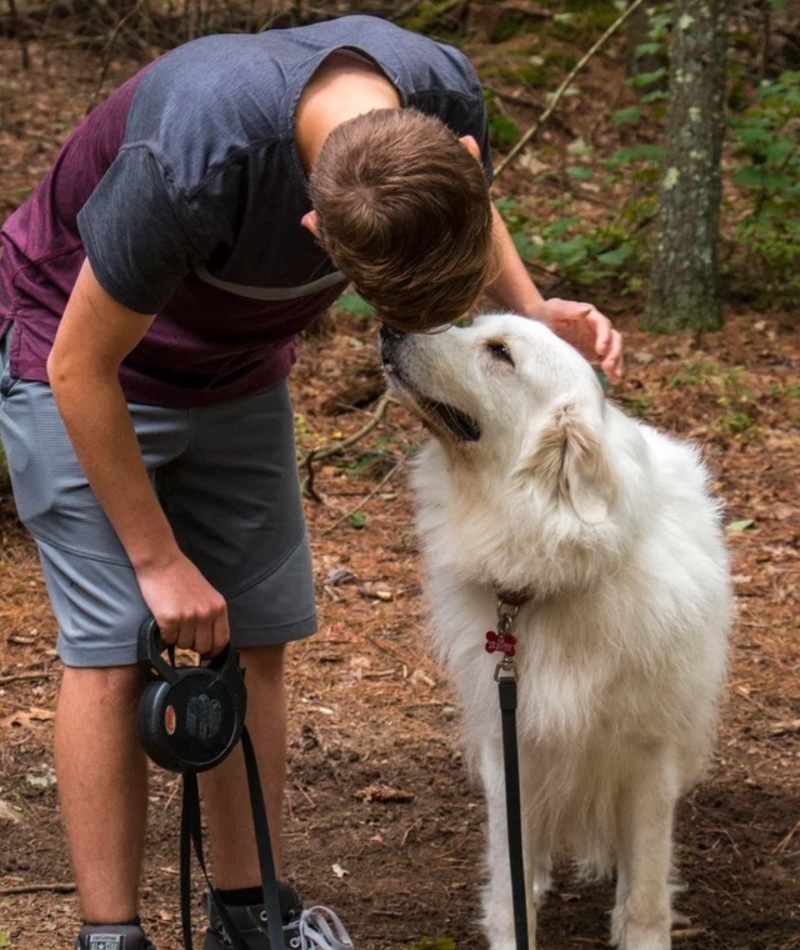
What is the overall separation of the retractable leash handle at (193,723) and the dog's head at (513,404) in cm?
66

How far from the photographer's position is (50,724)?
406cm

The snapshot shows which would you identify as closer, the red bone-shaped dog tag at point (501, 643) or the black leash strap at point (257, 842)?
the black leash strap at point (257, 842)

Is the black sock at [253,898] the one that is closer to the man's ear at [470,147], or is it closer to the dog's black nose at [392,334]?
the dog's black nose at [392,334]

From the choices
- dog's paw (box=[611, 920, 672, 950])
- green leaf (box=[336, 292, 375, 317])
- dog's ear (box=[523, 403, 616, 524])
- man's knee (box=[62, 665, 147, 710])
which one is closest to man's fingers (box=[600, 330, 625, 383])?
dog's ear (box=[523, 403, 616, 524])

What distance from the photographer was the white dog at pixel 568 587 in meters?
2.68

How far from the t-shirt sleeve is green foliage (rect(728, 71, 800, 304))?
534cm

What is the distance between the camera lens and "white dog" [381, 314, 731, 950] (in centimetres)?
268

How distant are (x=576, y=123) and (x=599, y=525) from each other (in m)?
7.05

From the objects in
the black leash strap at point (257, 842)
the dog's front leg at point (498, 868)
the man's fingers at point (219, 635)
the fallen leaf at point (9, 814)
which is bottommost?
the fallen leaf at point (9, 814)

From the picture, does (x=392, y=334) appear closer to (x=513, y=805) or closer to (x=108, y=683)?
(x=108, y=683)

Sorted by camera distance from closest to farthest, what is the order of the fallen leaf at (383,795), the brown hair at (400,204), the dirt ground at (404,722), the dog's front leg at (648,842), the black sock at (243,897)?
the brown hair at (400,204)
the black sock at (243,897)
the dog's front leg at (648,842)
the dirt ground at (404,722)
the fallen leaf at (383,795)

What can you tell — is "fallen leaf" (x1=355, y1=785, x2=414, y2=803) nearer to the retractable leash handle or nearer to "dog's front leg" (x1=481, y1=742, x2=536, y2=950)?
"dog's front leg" (x1=481, y1=742, x2=536, y2=950)

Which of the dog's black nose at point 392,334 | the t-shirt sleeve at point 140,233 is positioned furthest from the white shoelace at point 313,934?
the t-shirt sleeve at point 140,233

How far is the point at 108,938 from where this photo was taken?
96.7 inches
